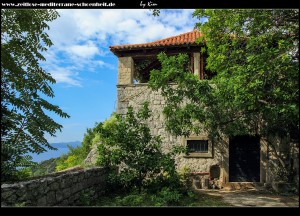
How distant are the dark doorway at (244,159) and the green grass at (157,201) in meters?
3.05

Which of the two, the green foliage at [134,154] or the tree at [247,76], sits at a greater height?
the tree at [247,76]

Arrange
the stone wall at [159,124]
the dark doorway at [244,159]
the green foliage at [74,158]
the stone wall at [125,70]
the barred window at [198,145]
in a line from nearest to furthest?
the dark doorway at [244,159]
the stone wall at [159,124]
the barred window at [198,145]
the stone wall at [125,70]
the green foliage at [74,158]

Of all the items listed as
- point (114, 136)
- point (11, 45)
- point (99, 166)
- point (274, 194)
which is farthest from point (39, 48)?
point (274, 194)

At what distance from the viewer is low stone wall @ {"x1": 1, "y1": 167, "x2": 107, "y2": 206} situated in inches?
211

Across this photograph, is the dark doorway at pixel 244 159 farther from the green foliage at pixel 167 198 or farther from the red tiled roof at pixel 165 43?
the red tiled roof at pixel 165 43

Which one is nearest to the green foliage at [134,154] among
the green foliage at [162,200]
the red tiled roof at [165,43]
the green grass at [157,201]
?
the green foliage at [162,200]

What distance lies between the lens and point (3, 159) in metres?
6.14

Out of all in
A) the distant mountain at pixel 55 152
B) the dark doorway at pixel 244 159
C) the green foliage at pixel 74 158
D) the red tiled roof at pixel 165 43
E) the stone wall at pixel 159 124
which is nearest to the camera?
the distant mountain at pixel 55 152

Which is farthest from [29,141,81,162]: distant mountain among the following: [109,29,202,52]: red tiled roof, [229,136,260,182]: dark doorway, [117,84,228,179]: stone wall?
[229,136,260,182]: dark doorway

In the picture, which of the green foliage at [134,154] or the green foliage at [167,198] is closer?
the green foliage at [167,198]

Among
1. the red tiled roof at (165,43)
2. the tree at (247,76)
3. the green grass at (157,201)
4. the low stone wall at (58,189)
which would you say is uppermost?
the red tiled roof at (165,43)

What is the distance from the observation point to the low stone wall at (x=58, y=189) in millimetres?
5371

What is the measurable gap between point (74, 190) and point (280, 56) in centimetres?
602
